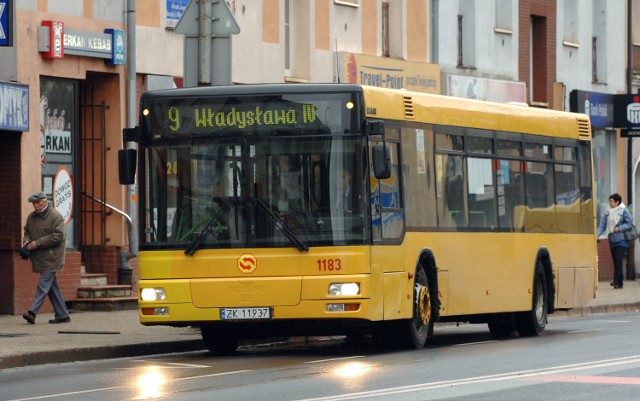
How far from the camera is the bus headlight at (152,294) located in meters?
19.2

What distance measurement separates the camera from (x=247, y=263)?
19.0 metres

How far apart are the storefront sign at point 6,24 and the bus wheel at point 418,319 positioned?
262 inches

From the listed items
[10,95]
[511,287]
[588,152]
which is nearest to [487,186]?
[511,287]

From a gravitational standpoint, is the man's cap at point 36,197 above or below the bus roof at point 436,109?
below

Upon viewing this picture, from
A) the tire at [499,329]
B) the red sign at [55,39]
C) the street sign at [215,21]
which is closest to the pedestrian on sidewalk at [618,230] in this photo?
the tire at [499,329]

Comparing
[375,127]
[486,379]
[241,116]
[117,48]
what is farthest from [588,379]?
[117,48]

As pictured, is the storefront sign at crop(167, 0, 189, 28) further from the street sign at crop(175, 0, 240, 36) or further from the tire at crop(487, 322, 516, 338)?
the tire at crop(487, 322, 516, 338)

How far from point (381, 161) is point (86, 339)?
4555 mm

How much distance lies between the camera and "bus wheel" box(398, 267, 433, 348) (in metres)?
20.3

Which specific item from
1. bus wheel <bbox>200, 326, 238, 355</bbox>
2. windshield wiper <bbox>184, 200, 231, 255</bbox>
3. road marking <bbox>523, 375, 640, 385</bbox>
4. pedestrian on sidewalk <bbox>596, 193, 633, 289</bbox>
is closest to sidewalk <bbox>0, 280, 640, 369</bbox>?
bus wheel <bbox>200, 326, 238, 355</bbox>

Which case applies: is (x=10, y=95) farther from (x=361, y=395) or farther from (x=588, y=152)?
(x=361, y=395)

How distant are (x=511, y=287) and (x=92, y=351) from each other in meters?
5.84

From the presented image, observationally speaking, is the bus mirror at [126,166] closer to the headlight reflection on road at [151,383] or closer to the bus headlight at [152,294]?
the bus headlight at [152,294]

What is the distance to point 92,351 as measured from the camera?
19906 millimetres
